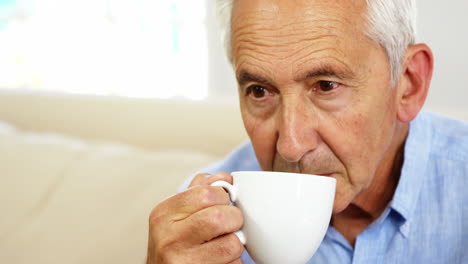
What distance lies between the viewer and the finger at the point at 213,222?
89cm

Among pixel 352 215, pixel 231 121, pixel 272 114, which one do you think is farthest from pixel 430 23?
pixel 272 114

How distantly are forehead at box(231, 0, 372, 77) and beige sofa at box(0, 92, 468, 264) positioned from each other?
666 mm

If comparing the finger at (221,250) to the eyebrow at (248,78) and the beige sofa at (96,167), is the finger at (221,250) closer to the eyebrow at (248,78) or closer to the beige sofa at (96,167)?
the eyebrow at (248,78)

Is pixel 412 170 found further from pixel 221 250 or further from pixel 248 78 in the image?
pixel 221 250

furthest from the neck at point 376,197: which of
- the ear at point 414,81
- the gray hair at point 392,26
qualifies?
the gray hair at point 392,26

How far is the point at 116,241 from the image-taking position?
155 centimetres

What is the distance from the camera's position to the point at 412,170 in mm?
1319

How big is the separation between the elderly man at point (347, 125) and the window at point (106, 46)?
Answer: 165 inches

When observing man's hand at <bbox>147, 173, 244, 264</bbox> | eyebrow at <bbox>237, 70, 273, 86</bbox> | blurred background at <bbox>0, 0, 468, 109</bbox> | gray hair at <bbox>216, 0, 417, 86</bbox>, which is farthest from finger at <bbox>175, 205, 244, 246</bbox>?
blurred background at <bbox>0, 0, 468, 109</bbox>

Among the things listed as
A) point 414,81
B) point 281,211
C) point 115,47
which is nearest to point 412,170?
point 414,81

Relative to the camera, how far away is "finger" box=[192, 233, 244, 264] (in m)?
0.92

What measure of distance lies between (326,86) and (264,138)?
186 mm

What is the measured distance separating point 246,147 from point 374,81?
0.53 metres

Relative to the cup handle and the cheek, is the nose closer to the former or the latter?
the cheek
